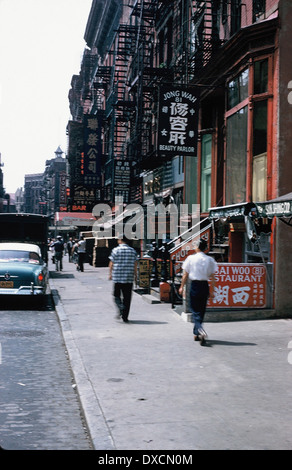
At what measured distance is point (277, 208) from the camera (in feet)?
35.3

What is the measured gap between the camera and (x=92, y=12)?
5088cm

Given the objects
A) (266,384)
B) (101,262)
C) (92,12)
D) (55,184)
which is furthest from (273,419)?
(55,184)

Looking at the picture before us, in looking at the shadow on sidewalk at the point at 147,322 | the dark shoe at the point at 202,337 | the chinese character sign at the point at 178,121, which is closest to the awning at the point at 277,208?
the dark shoe at the point at 202,337

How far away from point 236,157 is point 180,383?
10009 mm

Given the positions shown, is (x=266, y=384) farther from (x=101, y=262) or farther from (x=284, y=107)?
(x=101, y=262)

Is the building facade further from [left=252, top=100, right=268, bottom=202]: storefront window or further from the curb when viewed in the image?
the curb

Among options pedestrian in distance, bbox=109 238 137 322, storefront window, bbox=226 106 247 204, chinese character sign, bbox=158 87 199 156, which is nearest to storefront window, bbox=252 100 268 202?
storefront window, bbox=226 106 247 204

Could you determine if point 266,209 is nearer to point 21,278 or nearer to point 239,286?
point 239,286

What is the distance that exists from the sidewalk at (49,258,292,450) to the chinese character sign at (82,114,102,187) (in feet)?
105

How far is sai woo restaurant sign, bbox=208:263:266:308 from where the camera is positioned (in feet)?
40.1

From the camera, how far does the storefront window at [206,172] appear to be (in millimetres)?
19078

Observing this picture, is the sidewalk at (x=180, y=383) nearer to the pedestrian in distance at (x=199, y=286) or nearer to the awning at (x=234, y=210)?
the pedestrian in distance at (x=199, y=286)

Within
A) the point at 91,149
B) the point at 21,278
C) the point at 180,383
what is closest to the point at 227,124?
the point at 21,278
